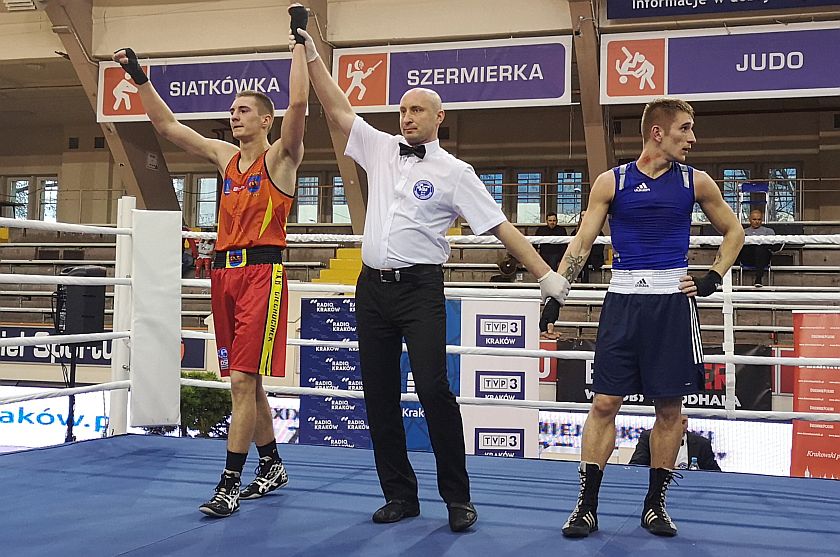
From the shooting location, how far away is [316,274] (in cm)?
1105

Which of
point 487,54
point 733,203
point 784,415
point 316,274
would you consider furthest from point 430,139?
point 733,203

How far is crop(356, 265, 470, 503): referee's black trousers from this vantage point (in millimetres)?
2205

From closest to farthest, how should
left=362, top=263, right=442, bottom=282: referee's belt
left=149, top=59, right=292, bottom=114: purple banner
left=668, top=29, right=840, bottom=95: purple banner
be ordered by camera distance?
left=362, top=263, right=442, bottom=282: referee's belt
left=668, top=29, right=840, bottom=95: purple banner
left=149, top=59, right=292, bottom=114: purple banner

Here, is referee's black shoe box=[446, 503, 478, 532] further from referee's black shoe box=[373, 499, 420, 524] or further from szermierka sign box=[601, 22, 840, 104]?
szermierka sign box=[601, 22, 840, 104]

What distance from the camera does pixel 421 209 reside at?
2.24m

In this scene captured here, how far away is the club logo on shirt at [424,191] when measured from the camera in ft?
7.35

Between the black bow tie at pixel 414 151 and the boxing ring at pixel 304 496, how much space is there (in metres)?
0.87

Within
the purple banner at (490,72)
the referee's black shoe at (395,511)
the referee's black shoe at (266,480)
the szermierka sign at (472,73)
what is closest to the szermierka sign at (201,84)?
the szermierka sign at (472,73)

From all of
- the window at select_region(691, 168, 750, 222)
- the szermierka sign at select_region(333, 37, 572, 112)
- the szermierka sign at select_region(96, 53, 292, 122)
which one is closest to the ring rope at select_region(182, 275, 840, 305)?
the szermierka sign at select_region(333, 37, 572, 112)

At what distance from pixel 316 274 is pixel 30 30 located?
4.60 meters

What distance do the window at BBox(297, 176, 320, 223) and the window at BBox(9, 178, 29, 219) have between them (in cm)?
544

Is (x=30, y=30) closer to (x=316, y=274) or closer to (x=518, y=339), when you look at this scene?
(x=316, y=274)

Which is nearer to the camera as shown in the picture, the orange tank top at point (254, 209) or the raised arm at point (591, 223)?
the raised arm at point (591, 223)

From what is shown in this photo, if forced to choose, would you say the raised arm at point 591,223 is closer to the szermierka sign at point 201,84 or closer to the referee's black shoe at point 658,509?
the referee's black shoe at point 658,509
